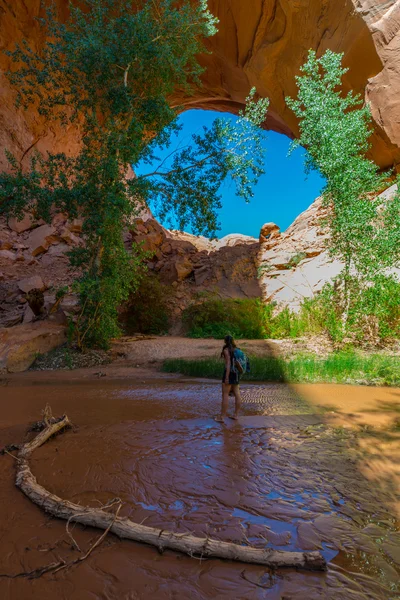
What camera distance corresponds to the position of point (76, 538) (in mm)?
2424

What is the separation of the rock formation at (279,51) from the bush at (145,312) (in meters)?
9.46

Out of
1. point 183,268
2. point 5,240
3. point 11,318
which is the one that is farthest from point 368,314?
point 5,240

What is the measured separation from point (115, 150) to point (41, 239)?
962cm

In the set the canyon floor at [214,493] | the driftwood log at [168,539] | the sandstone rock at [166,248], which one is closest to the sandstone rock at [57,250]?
the sandstone rock at [166,248]

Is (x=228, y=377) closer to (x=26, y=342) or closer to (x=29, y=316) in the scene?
(x=26, y=342)

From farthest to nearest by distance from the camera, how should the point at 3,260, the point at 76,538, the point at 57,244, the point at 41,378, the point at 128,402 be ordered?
the point at 57,244
the point at 3,260
the point at 41,378
the point at 128,402
the point at 76,538

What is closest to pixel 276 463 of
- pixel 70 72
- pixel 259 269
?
pixel 70 72

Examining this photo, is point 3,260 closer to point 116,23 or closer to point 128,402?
point 116,23

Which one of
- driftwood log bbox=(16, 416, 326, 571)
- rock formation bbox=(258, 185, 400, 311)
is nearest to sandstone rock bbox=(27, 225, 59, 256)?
rock formation bbox=(258, 185, 400, 311)

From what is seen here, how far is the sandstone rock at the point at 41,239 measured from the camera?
17.7 meters

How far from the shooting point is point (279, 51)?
17.5m

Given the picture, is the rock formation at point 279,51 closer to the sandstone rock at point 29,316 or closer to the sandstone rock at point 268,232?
the sandstone rock at point 268,232

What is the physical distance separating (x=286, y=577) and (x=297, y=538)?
0.45m

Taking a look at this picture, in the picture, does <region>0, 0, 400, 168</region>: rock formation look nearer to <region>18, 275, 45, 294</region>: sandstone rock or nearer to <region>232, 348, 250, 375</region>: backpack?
<region>18, 275, 45, 294</region>: sandstone rock
